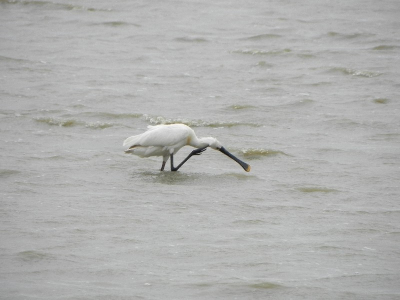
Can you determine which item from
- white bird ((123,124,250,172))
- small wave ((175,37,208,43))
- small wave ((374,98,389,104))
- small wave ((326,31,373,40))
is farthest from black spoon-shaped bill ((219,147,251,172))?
small wave ((326,31,373,40))

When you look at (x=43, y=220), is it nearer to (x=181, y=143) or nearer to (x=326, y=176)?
(x=181, y=143)

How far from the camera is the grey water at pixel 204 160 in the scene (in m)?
7.30

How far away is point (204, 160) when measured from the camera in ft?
38.4

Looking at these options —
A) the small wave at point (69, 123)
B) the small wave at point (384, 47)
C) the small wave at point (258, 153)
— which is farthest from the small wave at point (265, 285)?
the small wave at point (384, 47)

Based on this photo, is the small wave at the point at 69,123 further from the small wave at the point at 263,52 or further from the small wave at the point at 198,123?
the small wave at the point at 263,52

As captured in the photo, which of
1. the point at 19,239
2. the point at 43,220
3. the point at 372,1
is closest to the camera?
the point at 19,239

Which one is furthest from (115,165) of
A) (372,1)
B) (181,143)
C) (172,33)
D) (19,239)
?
(372,1)

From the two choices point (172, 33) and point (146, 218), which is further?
point (172, 33)

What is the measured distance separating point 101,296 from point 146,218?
6.85ft

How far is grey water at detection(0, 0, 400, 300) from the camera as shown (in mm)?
7297

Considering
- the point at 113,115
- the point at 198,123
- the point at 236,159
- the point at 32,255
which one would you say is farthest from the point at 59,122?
the point at 32,255

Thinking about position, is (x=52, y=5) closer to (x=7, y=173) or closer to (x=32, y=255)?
(x=7, y=173)

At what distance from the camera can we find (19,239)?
796 centimetres

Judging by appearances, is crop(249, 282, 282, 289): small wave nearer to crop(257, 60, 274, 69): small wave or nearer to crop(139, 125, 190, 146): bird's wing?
crop(139, 125, 190, 146): bird's wing
